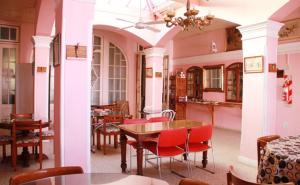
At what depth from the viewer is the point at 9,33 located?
7.73m

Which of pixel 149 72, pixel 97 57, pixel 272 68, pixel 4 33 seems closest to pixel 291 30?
pixel 272 68

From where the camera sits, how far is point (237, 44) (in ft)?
26.4

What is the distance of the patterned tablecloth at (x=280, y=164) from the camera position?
2418 mm

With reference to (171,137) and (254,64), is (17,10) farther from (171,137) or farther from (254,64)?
(254,64)

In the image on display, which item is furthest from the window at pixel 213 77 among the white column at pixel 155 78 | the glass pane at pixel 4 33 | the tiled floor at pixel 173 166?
the glass pane at pixel 4 33

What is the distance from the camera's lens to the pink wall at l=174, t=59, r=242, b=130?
819cm

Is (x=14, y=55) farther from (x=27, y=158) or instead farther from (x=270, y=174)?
(x=270, y=174)

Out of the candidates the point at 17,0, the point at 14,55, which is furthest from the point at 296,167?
the point at 14,55

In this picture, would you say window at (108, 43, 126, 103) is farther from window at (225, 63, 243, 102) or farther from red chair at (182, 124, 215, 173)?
red chair at (182, 124, 215, 173)

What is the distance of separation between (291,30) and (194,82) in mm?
3932

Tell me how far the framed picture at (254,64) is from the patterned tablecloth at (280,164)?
181cm

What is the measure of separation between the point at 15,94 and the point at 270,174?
702 centimetres

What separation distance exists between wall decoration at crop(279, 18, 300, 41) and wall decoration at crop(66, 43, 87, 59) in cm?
550

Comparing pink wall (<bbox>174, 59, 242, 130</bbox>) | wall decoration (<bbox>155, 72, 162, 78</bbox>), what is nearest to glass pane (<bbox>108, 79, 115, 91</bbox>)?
pink wall (<bbox>174, 59, 242, 130</bbox>)
